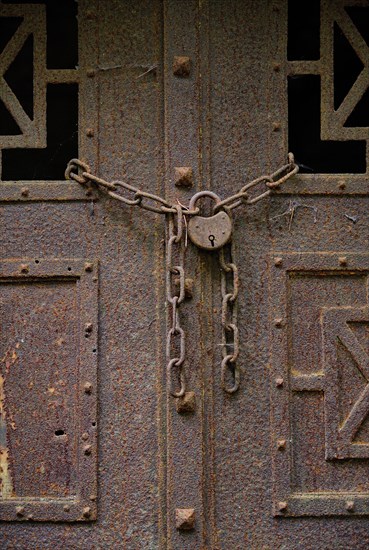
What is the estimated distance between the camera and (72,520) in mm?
1473

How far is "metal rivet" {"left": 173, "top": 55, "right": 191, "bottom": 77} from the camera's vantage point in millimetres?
1525

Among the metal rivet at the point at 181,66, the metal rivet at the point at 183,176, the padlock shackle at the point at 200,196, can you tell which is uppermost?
the metal rivet at the point at 181,66

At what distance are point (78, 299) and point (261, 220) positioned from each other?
40cm

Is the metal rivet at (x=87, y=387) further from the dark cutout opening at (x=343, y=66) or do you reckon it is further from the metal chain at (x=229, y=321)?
the dark cutout opening at (x=343, y=66)

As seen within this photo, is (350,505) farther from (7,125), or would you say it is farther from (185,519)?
(7,125)

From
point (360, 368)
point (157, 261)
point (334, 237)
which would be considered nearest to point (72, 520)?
point (157, 261)

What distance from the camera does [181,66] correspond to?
5.00 ft

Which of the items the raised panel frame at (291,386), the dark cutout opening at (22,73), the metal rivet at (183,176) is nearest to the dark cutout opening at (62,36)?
the dark cutout opening at (22,73)

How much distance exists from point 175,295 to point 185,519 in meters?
0.43

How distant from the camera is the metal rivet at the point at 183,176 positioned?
4.93ft

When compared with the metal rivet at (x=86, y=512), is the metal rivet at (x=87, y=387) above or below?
above

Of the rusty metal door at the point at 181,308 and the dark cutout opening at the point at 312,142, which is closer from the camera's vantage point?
the rusty metal door at the point at 181,308

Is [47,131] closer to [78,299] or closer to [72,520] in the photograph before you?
[78,299]

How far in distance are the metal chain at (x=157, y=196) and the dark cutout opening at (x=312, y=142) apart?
0.47 ft
